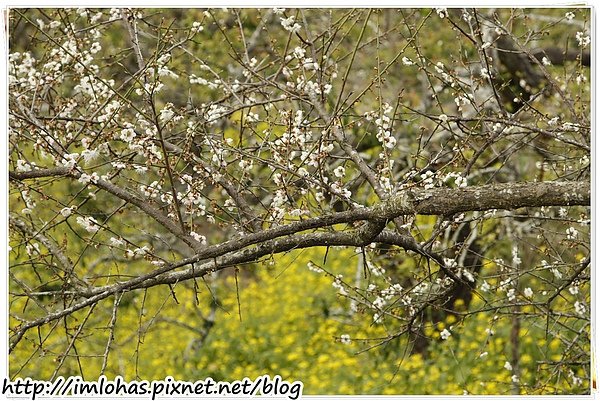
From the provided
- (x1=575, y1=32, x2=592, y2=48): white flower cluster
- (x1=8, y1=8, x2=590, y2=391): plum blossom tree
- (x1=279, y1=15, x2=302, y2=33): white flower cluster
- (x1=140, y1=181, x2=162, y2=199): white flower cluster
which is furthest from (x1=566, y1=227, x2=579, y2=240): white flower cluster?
(x1=140, y1=181, x2=162, y2=199): white flower cluster

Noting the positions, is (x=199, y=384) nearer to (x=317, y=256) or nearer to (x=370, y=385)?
(x=370, y=385)

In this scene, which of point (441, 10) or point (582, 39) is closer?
point (441, 10)

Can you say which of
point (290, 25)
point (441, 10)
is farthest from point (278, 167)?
point (441, 10)

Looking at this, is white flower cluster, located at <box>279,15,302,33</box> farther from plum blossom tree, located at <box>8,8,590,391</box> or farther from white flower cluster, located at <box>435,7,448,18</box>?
white flower cluster, located at <box>435,7,448,18</box>

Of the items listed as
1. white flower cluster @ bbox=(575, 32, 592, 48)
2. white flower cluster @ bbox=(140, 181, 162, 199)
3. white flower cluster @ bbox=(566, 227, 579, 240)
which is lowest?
white flower cluster @ bbox=(140, 181, 162, 199)

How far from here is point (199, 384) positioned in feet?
15.4

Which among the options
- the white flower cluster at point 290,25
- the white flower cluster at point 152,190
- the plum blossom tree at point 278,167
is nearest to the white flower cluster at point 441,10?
the plum blossom tree at point 278,167

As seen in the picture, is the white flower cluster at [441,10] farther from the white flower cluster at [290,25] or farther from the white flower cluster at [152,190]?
the white flower cluster at [152,190]

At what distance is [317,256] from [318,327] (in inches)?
26.8

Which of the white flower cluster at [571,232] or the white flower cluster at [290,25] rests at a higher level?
the white flower cluster at [290,25]

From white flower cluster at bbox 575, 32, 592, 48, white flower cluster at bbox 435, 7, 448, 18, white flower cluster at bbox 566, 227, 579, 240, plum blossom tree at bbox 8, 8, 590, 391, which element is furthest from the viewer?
white flower cluster at bbox 566, 227, 579, 240

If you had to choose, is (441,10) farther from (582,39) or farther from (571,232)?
(571,232)

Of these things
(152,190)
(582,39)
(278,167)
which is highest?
(582,39)

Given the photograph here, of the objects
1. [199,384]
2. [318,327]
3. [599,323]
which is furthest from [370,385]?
[599,323]
